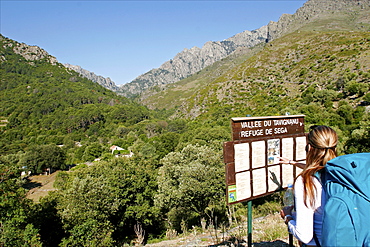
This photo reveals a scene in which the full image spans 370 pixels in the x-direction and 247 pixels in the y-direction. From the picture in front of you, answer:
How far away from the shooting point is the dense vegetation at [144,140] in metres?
12.6

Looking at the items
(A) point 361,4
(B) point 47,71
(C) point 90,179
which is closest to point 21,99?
(B) point 47,71

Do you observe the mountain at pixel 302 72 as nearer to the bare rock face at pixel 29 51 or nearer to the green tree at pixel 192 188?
the green tree at pixel 192 188

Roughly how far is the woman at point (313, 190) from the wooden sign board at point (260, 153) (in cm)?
163

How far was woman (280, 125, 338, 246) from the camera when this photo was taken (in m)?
1.92

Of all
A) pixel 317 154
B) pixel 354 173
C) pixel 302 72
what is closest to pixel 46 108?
pixel 302 72

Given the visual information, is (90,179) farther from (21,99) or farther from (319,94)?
A: (21,99)

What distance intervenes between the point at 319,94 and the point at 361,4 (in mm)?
122438

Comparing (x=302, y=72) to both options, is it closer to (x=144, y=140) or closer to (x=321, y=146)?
(x=144, y=140)

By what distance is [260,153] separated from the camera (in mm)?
3965

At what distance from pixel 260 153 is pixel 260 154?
0.06 feet

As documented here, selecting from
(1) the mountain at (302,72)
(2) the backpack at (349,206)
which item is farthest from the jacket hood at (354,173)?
(1) the mountain at (302,72)

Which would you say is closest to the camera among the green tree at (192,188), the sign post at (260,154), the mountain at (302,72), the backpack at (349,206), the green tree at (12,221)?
the backpack at (349,206)

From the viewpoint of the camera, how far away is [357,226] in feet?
4.79

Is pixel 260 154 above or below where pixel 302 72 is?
below
